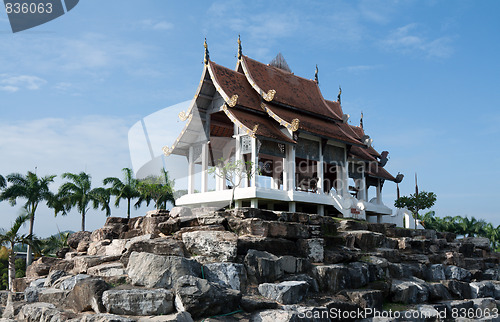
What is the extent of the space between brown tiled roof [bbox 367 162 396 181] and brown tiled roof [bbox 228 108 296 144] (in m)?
10.1

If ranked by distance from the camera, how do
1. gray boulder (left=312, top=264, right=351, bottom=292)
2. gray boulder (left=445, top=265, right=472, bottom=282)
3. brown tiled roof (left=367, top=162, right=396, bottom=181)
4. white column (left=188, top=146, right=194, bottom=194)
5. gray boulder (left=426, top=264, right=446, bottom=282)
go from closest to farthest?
gray boulder (left=312, top=264, right=351, bottom=292) → gray boulder (left=426, top=264, right=446, bottom=282) → gray boulder (left=445, top=265, right=472, bottom=282) → white column (left=188, top=146, right=194, bottom=194) → brown tiled roof (left=367, top=162, right=396, bottom=181)

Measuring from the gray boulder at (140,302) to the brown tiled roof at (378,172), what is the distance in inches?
954

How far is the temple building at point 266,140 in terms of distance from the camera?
77.7 ft

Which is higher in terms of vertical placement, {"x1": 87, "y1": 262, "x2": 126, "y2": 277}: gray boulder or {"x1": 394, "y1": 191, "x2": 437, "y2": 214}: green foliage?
{"x1": 394, "y1": 191, "x2": 437, "y2": 214}: green foliage

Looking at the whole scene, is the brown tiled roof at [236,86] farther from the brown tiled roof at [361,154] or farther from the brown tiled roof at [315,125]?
the brown tiled roof at [361,154]

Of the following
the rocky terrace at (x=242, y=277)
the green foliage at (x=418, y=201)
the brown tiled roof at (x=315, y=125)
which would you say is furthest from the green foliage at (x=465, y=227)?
the rocky terrace at (x=242, y=277)

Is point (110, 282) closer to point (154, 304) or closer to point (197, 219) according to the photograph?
point (154, 304)

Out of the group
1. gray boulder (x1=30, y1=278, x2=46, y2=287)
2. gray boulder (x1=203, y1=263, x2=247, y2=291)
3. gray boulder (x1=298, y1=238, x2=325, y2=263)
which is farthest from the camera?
gray boulder (x1=298, y1=238, x2=325, y2=263)

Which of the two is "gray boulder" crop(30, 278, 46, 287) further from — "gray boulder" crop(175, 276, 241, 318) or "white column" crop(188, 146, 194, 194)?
"white column" crop(188, 146, 194, 194)

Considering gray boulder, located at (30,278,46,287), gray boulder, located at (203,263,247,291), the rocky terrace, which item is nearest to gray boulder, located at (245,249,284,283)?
the rocky terrace

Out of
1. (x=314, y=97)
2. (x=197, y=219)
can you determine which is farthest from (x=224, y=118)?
(x=197, y=219)

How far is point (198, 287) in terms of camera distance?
10.4 metres

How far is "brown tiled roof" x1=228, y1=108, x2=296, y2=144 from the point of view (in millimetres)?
Result: 23484

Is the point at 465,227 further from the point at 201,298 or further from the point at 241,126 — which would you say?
the point at 201,298
